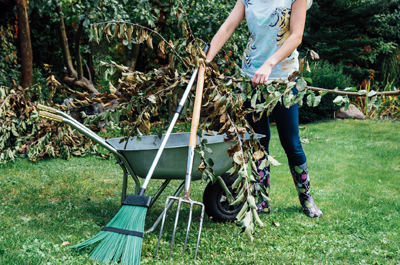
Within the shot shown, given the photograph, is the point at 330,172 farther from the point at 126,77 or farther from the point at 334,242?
the point at 126,77

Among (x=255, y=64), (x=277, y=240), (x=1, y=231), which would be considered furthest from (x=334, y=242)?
(x=1, y=231)

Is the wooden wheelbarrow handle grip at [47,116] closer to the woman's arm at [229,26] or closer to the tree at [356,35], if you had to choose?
the woman's arm at [229,26]

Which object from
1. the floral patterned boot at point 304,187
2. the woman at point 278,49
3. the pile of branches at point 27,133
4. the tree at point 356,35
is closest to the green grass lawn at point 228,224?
the floral patterned boot at point 304,187

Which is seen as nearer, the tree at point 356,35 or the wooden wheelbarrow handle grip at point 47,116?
the wooden wheelbarrow handle grip at point 47,116

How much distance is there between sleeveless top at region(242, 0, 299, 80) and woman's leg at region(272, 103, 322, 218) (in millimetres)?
255

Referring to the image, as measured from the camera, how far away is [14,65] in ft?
22.5

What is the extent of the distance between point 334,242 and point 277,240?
330 millimetres

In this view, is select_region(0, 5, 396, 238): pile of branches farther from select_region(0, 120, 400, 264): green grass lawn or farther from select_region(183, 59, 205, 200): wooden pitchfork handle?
select_region(0, 120, 400, 264): green grass lawn

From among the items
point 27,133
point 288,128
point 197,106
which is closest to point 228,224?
point 288,128

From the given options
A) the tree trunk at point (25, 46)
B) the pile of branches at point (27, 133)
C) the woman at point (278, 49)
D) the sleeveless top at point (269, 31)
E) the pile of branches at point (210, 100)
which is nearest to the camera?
the pile of branches at point (210, 100)

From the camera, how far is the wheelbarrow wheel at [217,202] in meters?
2.38

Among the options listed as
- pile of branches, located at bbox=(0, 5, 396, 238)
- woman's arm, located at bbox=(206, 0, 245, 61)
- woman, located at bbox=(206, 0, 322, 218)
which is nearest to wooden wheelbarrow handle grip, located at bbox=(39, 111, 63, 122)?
pile of branches, located at bbox=(0, 5, 396, 238)

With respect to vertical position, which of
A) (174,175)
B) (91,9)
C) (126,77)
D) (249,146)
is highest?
(91,9)

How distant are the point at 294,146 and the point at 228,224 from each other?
690 millimetres
